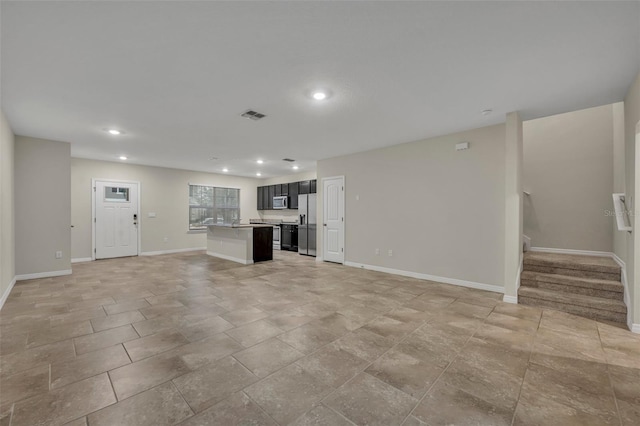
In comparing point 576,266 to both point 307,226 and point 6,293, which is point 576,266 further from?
point 6,293

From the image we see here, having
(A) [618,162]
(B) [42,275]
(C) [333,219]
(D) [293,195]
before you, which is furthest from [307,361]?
(D) [293,195]

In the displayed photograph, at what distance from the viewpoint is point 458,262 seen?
4.45 metres

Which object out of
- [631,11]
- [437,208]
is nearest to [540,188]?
[437,208]

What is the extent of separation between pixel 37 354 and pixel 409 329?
340 cm

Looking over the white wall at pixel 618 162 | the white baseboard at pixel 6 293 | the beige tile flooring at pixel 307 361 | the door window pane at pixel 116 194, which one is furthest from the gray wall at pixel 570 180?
the door window pane at pixel 116 194

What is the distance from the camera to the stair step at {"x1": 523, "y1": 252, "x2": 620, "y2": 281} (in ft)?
11.6

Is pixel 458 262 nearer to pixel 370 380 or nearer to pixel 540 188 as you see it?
pixel 540 188

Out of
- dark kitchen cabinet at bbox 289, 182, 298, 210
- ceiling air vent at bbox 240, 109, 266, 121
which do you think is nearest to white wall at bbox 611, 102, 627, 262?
ceiling air vent at bbox 240, 109, 266, 121

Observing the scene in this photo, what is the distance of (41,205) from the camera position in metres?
4.88

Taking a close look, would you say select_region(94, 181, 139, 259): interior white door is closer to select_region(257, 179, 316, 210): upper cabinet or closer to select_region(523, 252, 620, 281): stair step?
select_region(257, 179, 316, 210): upper cabinet

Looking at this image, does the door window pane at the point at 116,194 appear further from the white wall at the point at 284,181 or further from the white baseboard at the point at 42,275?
the white wall at the point at 284,181

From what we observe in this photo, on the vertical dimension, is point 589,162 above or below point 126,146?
below

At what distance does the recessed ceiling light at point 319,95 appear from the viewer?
9.66 feet

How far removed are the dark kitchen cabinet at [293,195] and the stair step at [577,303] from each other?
21.0ft
